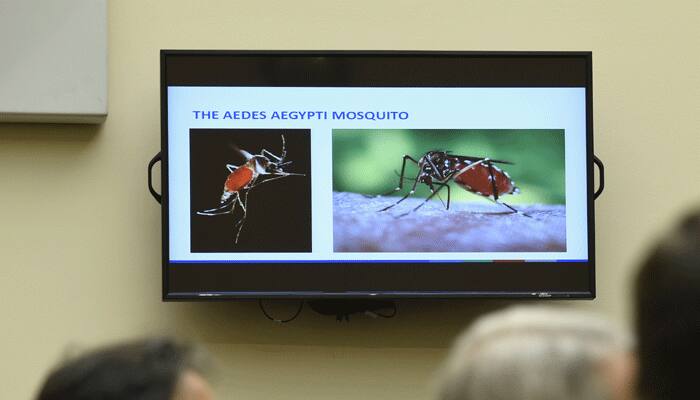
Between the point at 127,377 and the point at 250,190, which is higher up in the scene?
the point at 250,190

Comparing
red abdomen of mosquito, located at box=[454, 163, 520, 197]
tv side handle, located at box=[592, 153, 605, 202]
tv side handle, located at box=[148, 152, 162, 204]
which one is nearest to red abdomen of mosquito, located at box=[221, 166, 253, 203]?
tv side handle, located at box=[148, 152, 162, 204]

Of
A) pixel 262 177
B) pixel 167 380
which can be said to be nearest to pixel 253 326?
pixel 262 177

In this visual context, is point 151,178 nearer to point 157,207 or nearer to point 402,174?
point 157,207

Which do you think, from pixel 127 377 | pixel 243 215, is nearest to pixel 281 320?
pixel 243 215

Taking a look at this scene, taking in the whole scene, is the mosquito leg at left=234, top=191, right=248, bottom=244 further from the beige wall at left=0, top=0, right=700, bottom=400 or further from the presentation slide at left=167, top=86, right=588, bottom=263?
the beige wall at left=0, top=0, right=700, bottom=400

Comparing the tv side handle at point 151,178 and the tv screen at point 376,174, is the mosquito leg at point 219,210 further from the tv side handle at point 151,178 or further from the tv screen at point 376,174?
the tv side handle at point 151,178

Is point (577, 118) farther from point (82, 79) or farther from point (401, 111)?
point (82, 79)

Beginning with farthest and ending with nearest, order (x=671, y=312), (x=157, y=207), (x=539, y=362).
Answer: (x=157, y=207) → (x=539, y=362) → (x=671, y=312)
